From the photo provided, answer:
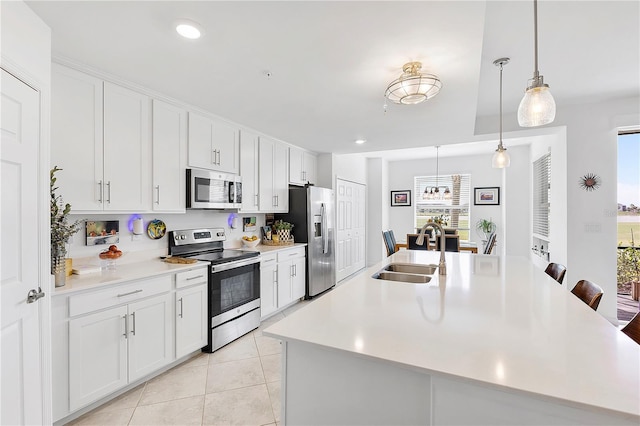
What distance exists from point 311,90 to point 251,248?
2095 mm

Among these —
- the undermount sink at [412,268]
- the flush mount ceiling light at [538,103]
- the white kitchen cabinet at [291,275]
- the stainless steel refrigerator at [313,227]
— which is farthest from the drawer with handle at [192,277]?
the flush mount ceiling light at [538,103]

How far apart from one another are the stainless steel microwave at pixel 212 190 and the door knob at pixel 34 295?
58.3 inches

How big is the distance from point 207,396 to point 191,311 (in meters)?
Answer: 0.72

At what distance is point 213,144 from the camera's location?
327 cm

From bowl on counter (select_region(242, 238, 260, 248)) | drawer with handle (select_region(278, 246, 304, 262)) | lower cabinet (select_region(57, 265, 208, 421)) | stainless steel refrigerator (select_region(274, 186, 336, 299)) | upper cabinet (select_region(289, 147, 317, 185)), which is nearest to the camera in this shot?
lower cabinet (select_region(57, 265, 208, 421))

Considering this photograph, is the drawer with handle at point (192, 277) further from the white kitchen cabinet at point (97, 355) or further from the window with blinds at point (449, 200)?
the window with blinds at point (449, 200)

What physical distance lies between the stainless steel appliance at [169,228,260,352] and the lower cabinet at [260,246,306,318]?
190mm

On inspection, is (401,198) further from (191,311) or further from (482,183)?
(191,311)

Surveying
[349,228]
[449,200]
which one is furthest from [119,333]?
[449,200]

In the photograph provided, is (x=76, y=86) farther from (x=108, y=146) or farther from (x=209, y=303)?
(x=209, y=303)

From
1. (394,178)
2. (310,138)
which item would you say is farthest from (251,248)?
(394,178)

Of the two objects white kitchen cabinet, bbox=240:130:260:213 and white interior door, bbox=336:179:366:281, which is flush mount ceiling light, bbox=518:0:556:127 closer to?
white kitchen cabinet, bbox=240:130:260:213

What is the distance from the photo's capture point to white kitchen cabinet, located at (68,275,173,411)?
75.5 inches

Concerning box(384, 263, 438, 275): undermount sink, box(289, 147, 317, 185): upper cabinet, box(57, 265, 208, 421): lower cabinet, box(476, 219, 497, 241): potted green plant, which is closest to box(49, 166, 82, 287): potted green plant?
box(57, 265, 208, 421): lower cabinet
